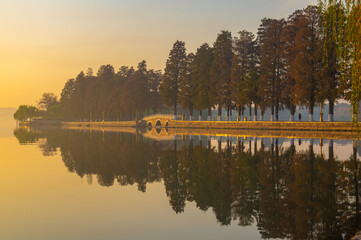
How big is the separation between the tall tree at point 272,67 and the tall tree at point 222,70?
10322 millimetres

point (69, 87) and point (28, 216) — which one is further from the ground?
point (69, 87)

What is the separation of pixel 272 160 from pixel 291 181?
7592 mm

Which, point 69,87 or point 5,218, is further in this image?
point 69,87

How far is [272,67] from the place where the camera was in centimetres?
6912

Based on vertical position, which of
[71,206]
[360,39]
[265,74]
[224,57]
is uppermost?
[224,57]

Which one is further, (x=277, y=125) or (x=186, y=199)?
(x=277, y=125)

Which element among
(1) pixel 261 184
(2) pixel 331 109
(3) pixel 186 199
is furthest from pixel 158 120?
(3) pixel 186 199

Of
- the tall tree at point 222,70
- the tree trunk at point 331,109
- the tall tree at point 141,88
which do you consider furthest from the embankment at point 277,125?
the tall tree at point 141,88

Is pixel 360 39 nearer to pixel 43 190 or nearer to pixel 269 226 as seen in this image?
pixel 269 226

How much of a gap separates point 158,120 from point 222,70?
3331 centimetres

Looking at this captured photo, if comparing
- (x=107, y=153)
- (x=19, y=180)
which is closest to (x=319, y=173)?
(x=19, y=180)

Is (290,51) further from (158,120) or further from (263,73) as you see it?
(158,120)

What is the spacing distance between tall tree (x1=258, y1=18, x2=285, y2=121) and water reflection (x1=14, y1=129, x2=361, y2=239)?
40.4 metres

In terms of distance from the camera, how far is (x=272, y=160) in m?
25.0
